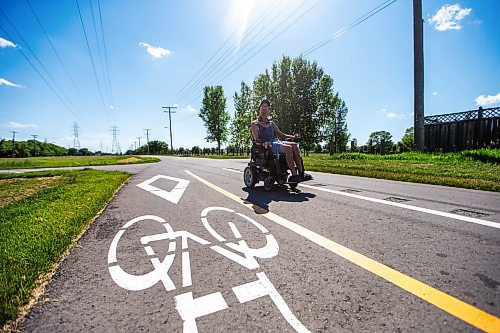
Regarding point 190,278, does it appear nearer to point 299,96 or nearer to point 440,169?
point 440,169

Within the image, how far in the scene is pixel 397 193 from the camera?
16.1 feet

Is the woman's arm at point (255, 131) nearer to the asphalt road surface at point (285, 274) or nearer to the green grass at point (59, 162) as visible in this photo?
the asphalt road surface at point (285, 274)

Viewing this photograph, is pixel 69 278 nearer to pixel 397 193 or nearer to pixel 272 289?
pixel 272 289

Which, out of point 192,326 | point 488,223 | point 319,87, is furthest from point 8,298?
point 319,87

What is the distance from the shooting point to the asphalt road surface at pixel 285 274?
145 centimetres

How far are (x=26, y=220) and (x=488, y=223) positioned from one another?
610 centimetres

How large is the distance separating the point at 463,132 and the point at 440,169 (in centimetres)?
849

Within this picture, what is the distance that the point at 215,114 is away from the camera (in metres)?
50.5

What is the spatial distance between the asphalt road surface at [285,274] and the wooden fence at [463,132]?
13408 millimetres

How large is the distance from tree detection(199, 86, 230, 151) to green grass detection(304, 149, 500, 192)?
116ft

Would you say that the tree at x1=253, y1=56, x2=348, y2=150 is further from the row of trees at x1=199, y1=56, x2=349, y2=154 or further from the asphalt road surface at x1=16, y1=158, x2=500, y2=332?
the asphalt road surface at x1=16, y1=158, x2=500, y2=332

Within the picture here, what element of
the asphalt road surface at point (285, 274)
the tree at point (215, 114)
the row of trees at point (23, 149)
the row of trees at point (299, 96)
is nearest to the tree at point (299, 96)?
the row of trees at point (299, 96)

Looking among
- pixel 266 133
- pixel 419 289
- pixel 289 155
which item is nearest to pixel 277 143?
pixel 289 155

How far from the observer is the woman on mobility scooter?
17.7 ft
